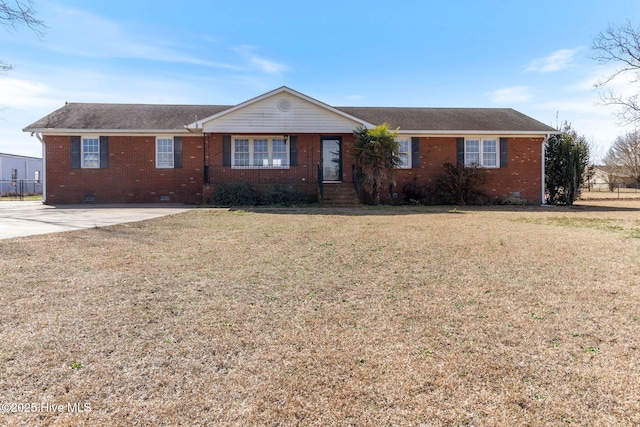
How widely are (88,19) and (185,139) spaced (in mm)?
6989

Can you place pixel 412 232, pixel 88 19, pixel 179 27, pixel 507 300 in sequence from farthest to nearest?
pixel 179 27, pixel 88 19, pixel 412 232, pixel 507 300

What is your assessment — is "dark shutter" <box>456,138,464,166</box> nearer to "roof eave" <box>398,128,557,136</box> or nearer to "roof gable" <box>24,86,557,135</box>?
"roof eave" <box>398,128,557,136</box>

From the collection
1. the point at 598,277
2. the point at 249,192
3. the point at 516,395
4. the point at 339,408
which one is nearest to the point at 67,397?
the point at 339,408

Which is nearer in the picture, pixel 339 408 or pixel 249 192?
pixel 339 408

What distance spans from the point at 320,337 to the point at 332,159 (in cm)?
1599

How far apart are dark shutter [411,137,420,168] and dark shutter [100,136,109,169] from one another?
14.0 meters

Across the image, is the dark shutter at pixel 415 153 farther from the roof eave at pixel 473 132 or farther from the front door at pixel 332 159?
the front door at pixel 332 159

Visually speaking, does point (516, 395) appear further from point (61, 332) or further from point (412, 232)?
point (412, 232)

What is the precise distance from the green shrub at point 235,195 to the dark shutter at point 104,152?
554cm

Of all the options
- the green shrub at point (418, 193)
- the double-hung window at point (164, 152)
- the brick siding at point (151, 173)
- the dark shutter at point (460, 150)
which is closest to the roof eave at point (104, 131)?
the brick siding at point (151, 173)

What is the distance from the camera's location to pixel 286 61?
20594 mm

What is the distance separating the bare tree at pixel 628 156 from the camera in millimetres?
38941

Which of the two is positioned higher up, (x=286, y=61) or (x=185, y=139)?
(x=286, y=61)

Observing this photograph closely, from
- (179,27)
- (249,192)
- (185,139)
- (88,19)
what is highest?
(179,27)
